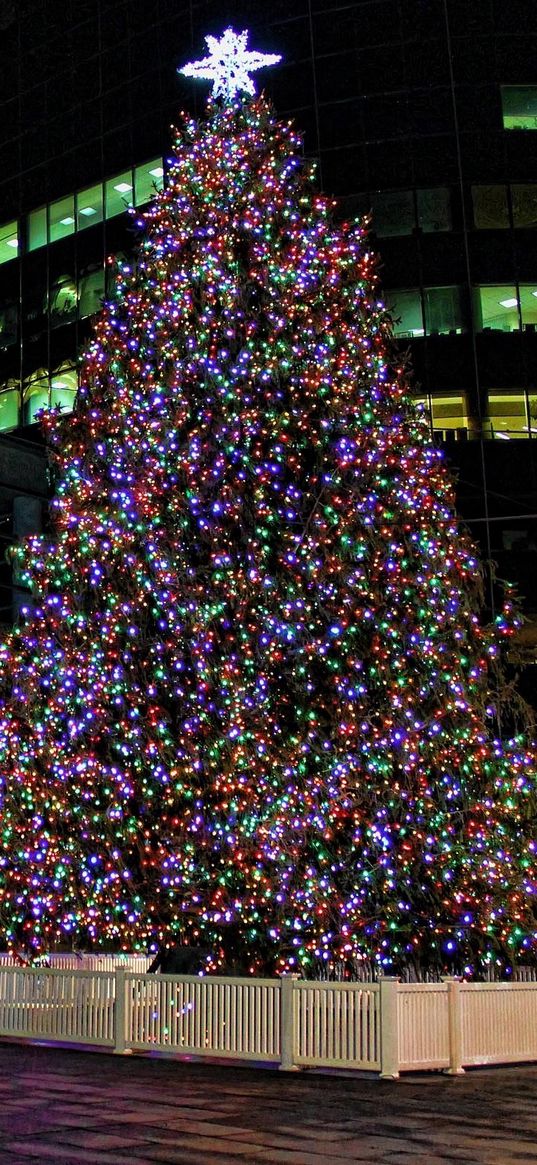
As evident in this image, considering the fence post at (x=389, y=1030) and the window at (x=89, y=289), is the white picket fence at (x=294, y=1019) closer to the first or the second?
the fence post at (x=389, y=1030)

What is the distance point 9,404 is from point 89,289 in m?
5.06

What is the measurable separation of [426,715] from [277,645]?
198 centimetres

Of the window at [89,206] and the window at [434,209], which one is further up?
the window at [89,206]

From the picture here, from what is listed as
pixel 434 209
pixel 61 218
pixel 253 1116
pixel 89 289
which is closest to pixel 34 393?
pixel 89 289

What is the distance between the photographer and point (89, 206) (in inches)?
1655

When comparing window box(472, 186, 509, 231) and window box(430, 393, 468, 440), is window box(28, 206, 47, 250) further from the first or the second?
window box(430, 393, 468, 440)

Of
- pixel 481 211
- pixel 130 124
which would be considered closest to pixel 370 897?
pixel 481 211

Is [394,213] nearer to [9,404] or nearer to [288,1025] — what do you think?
[9,404]

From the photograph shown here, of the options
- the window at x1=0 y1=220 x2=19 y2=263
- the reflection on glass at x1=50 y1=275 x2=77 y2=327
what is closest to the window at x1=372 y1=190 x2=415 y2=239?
the reflection on glass at x1=50 y1=275 x2=77 y2=327

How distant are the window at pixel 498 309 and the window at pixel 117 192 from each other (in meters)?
12.6

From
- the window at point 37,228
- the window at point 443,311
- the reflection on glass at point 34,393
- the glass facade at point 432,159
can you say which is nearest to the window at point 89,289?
the glass facade at point 432,159

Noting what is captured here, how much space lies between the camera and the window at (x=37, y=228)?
43469 millimetres

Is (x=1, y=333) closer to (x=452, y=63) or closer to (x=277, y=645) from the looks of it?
(x=452, y=63)

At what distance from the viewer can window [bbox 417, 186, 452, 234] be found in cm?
3556
